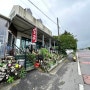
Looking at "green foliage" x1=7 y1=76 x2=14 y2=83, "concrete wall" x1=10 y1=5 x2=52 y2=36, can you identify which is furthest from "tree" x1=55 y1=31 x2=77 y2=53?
"green foliage" x1=7 y1=76 x2=14 y2=83

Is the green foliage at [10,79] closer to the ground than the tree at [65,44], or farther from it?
closer to the ground

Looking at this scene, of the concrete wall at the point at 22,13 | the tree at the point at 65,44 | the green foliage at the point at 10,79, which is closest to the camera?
the green foliage at the point at 10,79

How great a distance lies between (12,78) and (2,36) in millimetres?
3007

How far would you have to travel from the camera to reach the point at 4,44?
8.73 metres

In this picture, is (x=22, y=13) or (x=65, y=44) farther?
(x=65, y=44)

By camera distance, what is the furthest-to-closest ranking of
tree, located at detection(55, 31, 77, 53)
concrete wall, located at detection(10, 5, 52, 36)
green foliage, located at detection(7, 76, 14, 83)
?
tree, located at detection(55, 31, 77, 53) < concrete wall, located at detection(10, 5, 52, 36) < green foliage, located at detection(7, 76, 14, 83)

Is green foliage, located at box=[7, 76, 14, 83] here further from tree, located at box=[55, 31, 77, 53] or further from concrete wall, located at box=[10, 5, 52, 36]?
tree, located at box=[55, 31, 77, 53]

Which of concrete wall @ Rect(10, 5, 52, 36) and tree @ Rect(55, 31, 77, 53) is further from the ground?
concrete wall @ Rect(10, 5, 52, 36)

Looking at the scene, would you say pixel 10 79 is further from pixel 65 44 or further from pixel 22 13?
pixel 65 44

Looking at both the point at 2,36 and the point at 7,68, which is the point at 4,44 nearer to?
the point at 2,36

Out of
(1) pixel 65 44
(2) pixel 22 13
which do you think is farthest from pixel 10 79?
(1) pixel 65 44

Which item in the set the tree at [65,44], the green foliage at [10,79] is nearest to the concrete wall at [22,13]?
the green foliage at [10,79]

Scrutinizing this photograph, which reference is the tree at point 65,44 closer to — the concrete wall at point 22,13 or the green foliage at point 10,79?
the concrete wall at point 22,13

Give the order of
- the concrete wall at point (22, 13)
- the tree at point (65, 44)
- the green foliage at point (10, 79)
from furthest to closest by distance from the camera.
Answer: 1. the tree at point (65, 44)
2. the concrete wall at point (22, 13)
3. the green foliage at point (10, 79)
